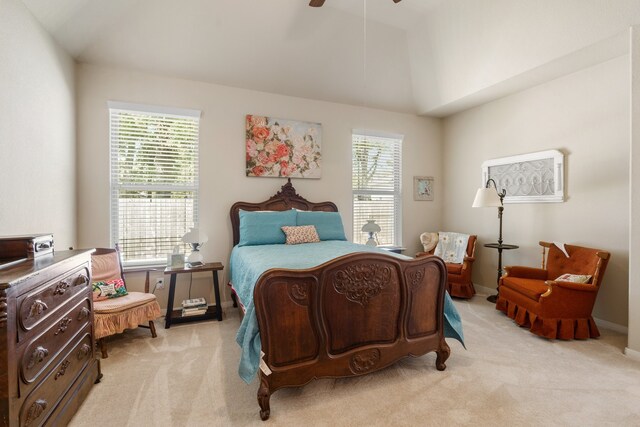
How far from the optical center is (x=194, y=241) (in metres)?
3.11

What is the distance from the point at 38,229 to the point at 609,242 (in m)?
5.27

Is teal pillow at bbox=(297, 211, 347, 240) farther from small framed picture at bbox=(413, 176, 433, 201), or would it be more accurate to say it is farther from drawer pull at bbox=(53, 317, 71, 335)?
drawer pull at bbox=(53, 317, 71, 335)

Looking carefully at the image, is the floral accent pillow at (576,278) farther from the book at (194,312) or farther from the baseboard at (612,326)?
the book at (194,312)

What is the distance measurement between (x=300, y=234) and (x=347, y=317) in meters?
1.69

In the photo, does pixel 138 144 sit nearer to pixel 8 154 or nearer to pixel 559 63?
pixel 8 154

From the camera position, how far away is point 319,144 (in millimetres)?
4039

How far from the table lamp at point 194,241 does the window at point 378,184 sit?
2211 mm

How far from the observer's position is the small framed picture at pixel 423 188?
472 centimetres

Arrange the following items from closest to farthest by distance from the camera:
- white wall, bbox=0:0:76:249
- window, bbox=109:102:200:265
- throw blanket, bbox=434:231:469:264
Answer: white wall, bbox=0:0:76:249 → window, bbox=109:102:200:265 → throw blanket, bbox=434:231:469:264

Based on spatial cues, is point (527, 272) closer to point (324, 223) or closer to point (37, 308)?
point (324, 223)

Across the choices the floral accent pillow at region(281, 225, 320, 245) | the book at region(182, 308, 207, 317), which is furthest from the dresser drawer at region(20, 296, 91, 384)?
the floral accent pillow at region(281, 225, 320, 245)

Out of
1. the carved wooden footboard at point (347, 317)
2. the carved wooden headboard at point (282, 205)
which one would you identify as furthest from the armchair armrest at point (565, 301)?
the carved wooden headboard at point (282, 205)

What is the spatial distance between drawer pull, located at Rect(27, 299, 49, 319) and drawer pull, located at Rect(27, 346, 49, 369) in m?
0.16

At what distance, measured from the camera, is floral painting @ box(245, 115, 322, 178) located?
12.1 ft
